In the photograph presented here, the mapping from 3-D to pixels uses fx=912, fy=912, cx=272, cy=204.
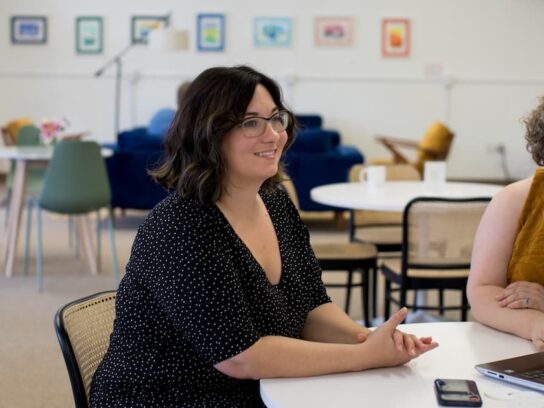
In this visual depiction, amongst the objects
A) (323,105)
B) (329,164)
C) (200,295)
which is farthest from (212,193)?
(323,105)

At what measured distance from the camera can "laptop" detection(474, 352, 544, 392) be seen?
1.40m

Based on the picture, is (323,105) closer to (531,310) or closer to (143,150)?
(143,150)

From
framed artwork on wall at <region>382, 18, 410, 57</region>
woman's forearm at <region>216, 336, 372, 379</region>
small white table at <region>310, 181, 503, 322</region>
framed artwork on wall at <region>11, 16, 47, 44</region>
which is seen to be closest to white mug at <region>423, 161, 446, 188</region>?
small white table at <region>310, 181, 503, 322</region>

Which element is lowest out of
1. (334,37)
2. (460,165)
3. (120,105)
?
(460,165)

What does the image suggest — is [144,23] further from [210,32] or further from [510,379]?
[510,379]

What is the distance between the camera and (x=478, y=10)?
10.4m

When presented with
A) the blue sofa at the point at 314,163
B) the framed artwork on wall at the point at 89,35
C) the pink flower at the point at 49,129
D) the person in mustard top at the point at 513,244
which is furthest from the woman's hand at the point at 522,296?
the framed artwork on wall at the point at 89,35

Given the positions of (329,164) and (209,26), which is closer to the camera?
(329,164)

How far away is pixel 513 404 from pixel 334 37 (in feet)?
30.9

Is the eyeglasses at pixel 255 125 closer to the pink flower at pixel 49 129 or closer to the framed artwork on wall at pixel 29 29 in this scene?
the pink flower at pixel 49 129

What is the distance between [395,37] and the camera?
10430 millimetres

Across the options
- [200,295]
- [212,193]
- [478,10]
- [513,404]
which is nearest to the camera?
[513,404]

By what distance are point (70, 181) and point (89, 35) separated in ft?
18.5

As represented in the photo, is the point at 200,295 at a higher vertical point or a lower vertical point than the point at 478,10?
lower
